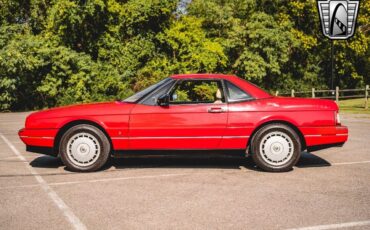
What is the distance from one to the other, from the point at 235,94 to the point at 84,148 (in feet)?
8.01

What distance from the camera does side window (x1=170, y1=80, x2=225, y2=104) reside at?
6.27m

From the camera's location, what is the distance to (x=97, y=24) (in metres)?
28.4

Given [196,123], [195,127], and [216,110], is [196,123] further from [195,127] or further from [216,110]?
[216,110]

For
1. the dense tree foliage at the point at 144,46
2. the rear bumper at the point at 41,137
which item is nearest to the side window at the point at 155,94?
the rear bumper at the point at 41,137

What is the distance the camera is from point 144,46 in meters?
29.3

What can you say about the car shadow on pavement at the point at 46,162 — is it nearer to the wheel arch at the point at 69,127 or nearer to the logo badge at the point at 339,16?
the wheel arch at the point at 69,127

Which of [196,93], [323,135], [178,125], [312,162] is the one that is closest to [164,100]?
[178,125]

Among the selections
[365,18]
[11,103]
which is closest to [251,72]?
[365,18]

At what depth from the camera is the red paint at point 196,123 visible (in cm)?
616

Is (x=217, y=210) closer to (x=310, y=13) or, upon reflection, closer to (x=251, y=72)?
(x=251, y=72)

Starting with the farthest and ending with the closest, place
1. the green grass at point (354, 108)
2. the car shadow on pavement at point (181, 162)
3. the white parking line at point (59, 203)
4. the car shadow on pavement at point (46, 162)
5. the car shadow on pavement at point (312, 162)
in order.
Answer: the green grass at point (354, 108)
the car shadow on pavement at point (46, 162)
the car shadow on pavement at point (312, 162)
the car shadow on pavement at point (181, 162)
the white parking line at point (59, 203)

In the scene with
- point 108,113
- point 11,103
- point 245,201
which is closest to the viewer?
point 245,201

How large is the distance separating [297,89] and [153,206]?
36.1 metres

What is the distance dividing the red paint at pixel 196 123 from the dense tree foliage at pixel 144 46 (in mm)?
19050
